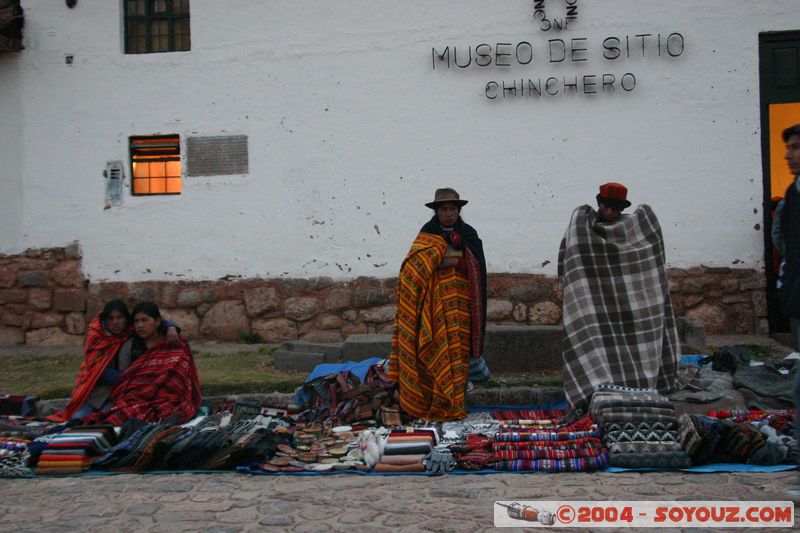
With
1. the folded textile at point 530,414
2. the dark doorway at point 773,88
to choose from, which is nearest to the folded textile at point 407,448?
the folded textile at point 530,414

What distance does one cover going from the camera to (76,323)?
9031 mm

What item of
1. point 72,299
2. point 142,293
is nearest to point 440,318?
point 142,293

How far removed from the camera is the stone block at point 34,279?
899cm

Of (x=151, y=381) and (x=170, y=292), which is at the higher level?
(x=170, y=292)

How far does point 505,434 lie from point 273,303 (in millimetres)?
4450

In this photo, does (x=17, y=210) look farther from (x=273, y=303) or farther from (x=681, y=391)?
(x=681, y=391)

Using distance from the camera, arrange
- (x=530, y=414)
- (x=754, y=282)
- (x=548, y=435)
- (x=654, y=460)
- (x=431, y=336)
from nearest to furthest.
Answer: (x=654, y=460) → (x=548, y=435) → (x=431, y=336) → (x=530, y=414) → (x=754, y=282)

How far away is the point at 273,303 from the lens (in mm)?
8742

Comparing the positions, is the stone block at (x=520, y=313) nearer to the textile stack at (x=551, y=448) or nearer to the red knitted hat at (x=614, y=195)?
the red knitted hat at (x=614, y=195)

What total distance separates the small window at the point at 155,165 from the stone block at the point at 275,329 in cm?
184

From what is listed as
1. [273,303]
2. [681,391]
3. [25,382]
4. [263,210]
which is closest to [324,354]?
[273,303]

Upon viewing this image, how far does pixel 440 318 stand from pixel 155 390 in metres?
2.18

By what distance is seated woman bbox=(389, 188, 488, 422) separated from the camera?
5672 mm

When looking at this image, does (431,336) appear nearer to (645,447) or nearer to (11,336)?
(645,447)
